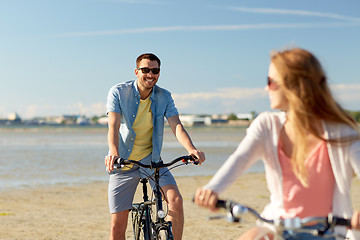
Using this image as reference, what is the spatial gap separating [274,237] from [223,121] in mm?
156380

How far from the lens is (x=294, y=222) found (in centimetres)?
242

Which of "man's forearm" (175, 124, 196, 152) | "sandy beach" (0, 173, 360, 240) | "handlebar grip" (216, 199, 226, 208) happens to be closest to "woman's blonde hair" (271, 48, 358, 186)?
"handlebar grip" (216, 199, 226, 208)

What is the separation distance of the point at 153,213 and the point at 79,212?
16.9ft

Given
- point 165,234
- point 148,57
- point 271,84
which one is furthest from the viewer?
point 148,57

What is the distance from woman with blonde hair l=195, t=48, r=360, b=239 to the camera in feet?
8.51

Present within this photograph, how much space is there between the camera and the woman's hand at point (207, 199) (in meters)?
2.59

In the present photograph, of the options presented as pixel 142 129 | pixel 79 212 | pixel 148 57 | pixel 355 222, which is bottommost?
pixel 79 212

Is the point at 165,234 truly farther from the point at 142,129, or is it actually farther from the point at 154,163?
the point at 142,129

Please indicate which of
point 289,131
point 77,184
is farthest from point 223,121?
point 289,131

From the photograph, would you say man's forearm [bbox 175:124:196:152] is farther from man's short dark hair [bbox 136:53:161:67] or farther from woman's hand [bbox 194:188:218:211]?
woman's hand [bbox 194:188:218:211]

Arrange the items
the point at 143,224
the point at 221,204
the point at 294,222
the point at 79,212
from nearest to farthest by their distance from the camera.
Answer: the point at 294,222 < the point at 221,204 < the point at 143,224 < the point at 79,212

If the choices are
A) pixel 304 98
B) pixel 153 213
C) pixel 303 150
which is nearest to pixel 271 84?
pixel 304 98

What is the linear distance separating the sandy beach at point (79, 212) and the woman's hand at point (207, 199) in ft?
17.4

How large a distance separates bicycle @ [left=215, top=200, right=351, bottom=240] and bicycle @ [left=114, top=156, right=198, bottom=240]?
6.46 ft
